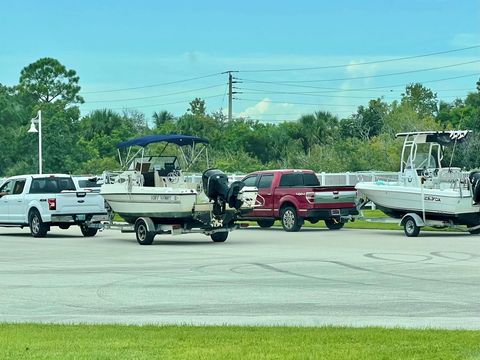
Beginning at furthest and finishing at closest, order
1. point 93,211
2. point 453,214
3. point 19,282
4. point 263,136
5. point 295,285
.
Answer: point 263,136 < point 93,211 < point 453,214 < point 19,282 < point 295,285

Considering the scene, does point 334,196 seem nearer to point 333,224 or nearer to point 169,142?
point 333,224

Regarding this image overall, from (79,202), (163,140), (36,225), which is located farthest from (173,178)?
(36,225)

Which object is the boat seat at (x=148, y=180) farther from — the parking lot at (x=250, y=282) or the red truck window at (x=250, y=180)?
the red truck window at (x=250, y=180)

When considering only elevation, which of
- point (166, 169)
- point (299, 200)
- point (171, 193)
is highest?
point (166, 169)

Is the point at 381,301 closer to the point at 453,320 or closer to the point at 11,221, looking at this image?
the point at 453,320

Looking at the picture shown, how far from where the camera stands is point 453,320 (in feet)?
41.4

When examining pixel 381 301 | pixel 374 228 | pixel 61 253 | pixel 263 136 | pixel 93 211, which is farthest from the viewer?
pixel 263 136

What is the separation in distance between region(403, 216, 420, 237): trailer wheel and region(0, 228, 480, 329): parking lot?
29.8 inches

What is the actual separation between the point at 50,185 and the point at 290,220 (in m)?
7.46

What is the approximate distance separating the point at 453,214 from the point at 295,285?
1318 cm

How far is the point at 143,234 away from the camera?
90.4ft

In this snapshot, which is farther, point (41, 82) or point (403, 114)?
point (41, 82)

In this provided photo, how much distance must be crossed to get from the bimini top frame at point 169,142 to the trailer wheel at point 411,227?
594 centimetres

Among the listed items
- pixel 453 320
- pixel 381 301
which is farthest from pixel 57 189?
pixel 453 320
